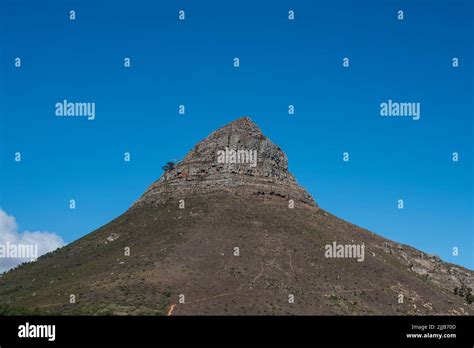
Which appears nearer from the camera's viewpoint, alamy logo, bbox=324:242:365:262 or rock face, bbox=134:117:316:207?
alamy logo, bbox=324:242:365:262
